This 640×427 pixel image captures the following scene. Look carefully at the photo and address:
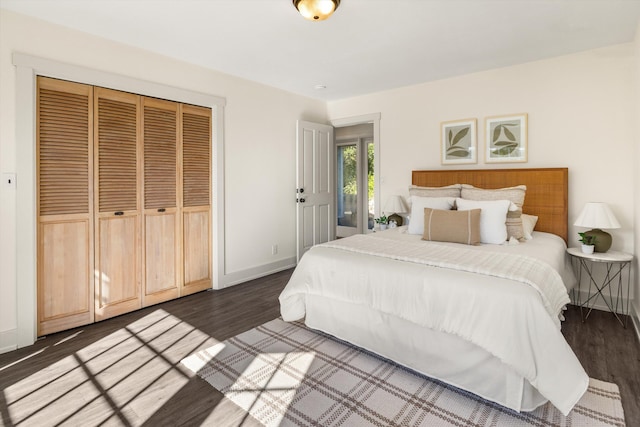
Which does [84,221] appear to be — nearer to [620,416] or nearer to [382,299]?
[382,299]

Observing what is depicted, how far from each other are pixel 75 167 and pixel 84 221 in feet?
1.52

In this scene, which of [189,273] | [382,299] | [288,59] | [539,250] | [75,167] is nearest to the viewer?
[382,299]

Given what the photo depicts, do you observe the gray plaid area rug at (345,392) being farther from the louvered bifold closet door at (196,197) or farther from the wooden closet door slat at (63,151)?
the wooden closet door slat at (63,151)

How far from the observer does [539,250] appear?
104 inches

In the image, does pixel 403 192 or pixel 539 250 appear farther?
pixel 403 192

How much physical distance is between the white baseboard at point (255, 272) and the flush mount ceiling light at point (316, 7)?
2.93 m

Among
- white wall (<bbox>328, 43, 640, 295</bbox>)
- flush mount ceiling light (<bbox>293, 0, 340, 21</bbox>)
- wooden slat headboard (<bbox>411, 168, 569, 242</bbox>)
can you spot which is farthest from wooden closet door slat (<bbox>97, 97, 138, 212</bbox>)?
wooden slat headboard (<bbox>411, 168, 569, 242</bbox>)

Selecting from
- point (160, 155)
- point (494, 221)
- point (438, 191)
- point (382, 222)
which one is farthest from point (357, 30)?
point (382, 222)

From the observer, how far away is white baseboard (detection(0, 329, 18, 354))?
2.49m

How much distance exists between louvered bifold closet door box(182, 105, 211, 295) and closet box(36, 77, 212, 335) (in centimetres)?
1

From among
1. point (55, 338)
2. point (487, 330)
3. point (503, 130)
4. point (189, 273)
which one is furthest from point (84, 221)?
point (503, 130)

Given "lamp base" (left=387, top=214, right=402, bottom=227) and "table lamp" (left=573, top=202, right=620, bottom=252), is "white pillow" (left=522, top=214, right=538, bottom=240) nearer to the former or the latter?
"table lamp" (left=573, top=202, right=620, bottom=252)

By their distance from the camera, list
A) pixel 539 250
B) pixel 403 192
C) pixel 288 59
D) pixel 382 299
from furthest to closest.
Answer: pixel 403 192 → pixel 288 59 → pixel 539 250 → pixel 382 299

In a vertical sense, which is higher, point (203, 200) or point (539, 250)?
point (203, 200)
